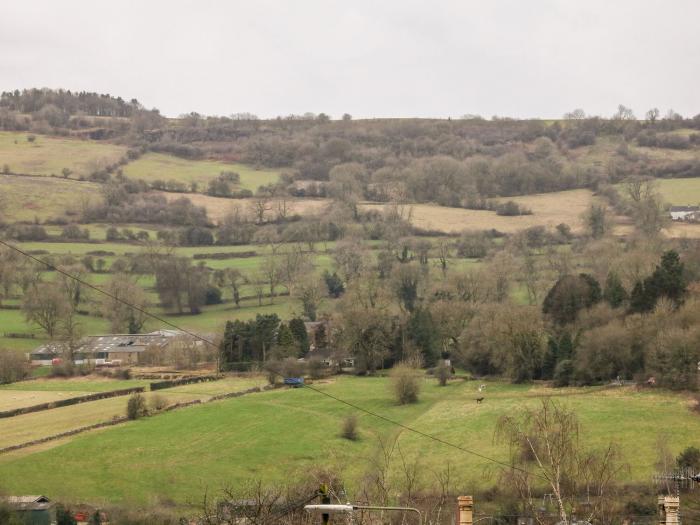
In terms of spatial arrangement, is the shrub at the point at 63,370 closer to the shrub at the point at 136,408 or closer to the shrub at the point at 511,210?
the shrub at the point at 136,408

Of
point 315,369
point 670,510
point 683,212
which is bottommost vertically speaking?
point 315,369

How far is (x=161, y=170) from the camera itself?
196m

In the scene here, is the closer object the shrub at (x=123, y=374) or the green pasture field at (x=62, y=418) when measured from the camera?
the green pasture field at (x=62, y=418)

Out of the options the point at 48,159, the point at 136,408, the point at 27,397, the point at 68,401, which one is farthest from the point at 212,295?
the point at 48,159

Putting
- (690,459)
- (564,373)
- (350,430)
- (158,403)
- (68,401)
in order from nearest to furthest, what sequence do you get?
(690,459), (350,430), (158,403), (564,373), (68,401)

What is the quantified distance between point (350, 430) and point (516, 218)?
309 feet

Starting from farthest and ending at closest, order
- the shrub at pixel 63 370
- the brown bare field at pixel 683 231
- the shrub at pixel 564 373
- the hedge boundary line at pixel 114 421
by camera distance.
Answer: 1. the brown bare field at pixel 683 231
2. the shrub at pixel 63 370
3. the shrub at pixel 564 373
4. the hedge boundary line at pixel 114 421

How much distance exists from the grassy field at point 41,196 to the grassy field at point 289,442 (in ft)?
277

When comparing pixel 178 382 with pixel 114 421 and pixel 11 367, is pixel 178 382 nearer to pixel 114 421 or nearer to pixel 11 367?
pixel 11 367

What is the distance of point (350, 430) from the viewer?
6281cm

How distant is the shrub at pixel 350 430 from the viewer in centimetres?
6275

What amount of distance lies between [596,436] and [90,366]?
49.2m

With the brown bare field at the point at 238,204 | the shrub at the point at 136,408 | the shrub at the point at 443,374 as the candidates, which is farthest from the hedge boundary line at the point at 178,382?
the brown bare field at the point at 238,204

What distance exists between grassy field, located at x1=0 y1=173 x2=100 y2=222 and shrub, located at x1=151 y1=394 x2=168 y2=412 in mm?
79540
